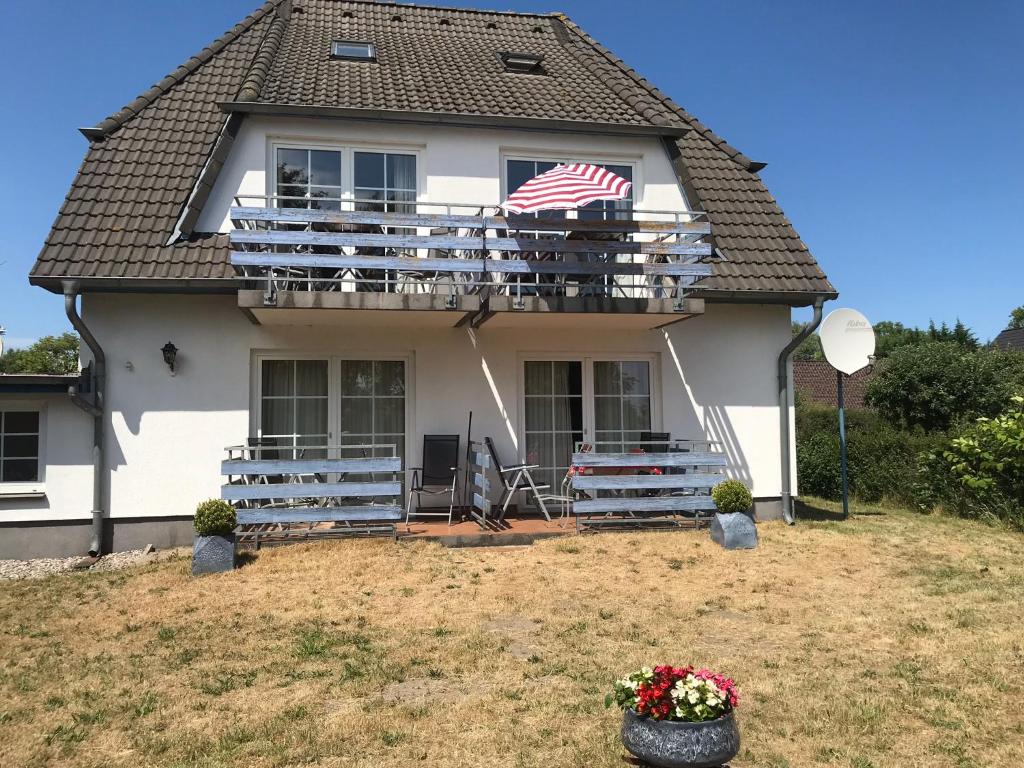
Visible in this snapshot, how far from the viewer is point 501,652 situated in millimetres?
5375

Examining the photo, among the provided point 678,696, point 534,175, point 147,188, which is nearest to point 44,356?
point 147,188

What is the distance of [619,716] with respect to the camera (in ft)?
13.8

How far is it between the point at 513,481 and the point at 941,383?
11736mm

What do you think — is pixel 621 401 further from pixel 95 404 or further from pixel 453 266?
pixel 95 404

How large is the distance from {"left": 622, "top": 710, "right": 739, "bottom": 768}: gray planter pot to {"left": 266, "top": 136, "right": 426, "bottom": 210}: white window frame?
8.25 m

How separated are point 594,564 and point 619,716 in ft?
12.3

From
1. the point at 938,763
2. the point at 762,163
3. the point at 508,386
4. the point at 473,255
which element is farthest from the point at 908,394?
the point at 938,763

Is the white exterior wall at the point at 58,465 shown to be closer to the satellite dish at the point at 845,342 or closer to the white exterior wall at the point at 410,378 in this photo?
the white exterior wall at the point at 410,378

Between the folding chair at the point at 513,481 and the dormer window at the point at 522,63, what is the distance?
20.7 ft

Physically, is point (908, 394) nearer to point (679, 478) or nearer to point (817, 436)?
point (817, 436)

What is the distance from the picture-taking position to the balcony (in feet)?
28.3

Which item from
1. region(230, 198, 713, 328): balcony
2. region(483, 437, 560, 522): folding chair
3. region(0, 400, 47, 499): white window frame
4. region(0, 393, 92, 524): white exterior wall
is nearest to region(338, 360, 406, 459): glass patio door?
region(230, 198, 713, 328): balcony

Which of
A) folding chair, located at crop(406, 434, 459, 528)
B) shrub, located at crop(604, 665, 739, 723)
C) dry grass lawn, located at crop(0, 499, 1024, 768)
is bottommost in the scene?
dry grass lawn, located at crop(0, 499, 1024, 768)

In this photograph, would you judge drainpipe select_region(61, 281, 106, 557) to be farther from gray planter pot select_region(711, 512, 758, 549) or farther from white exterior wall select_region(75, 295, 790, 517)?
gray planter pot select_region(711, 512, 758, 549)
